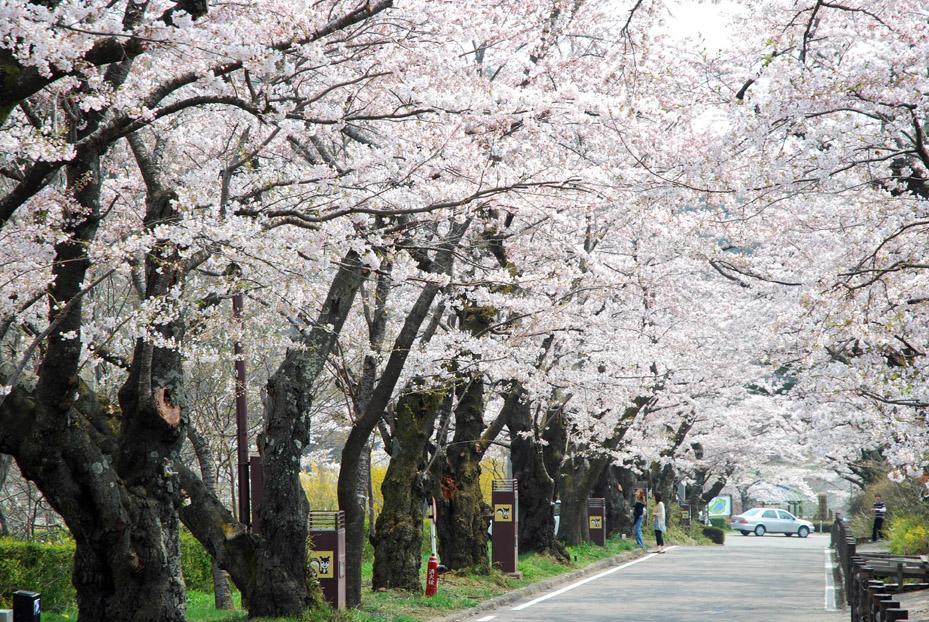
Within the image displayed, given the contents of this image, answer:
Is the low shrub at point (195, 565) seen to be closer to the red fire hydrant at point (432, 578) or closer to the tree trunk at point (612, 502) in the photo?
the red fire hydrant at point (432, 578)

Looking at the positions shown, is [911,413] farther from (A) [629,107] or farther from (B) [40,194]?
(B) [40,194]

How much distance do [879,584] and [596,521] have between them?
25.1 metres

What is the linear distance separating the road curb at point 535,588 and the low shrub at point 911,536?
7.38 m

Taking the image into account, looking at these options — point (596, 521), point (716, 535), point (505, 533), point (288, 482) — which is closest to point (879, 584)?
point (288, 482)

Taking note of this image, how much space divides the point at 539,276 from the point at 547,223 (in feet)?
10.8

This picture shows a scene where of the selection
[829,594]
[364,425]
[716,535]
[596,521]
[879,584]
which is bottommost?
[716,535]

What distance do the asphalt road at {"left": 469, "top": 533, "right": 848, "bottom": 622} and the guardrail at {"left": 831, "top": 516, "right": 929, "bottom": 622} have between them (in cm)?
105

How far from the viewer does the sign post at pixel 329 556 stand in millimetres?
Answer: 12867

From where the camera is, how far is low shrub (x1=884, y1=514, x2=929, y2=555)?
82.5 feet

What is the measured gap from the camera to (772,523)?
63.3 metres

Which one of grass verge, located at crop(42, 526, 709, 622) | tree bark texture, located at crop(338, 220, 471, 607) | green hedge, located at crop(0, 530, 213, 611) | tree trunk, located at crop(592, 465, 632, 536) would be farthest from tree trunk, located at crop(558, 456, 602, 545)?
green hedge, located at crop(0, 530, 213, 611)

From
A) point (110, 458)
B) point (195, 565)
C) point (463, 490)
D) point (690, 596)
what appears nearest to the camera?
point (110, 458)

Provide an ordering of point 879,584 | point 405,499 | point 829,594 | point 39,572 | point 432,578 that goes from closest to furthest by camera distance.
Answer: point 879,584 < point 39,572 < point 432,578 < point 405,499 < point 829,594

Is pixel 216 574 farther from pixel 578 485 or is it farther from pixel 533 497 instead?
pixel 578 485
